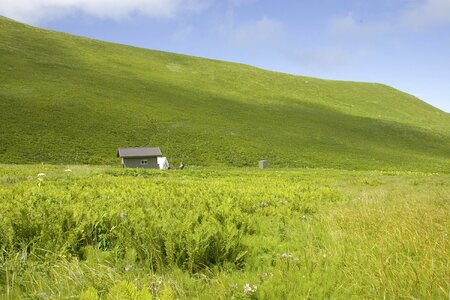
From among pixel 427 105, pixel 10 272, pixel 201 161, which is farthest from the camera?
pixel 427 105

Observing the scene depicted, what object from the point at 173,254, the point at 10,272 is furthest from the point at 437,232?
the point at 10,272

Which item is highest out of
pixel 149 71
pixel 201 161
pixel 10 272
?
pixel 149 71

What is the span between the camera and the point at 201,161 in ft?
183

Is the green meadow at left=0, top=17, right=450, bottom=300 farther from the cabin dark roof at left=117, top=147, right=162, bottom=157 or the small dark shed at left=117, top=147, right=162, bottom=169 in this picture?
the small dark shed at left=117, top=147, right=162, bottom=169

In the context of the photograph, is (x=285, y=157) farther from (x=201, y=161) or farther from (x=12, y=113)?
(x=12, y=113)

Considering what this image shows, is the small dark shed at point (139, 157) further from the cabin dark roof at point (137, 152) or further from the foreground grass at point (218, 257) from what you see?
the foreground grass at point (218, 257)

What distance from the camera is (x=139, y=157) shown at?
50812 mm

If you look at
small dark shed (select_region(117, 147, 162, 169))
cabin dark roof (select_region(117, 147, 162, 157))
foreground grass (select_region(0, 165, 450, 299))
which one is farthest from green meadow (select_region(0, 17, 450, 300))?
small dark shed (select_region(117, 147, 162, 169))

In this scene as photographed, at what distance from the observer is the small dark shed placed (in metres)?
50.1

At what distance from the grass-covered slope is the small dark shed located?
292 centimetres

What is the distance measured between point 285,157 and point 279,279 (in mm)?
58581

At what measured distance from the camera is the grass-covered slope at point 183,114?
189ft

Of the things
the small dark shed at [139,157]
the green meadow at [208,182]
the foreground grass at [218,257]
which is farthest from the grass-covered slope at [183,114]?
the foreground grass at [218,257]

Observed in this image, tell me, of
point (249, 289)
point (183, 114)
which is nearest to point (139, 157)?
point (183, 114)
